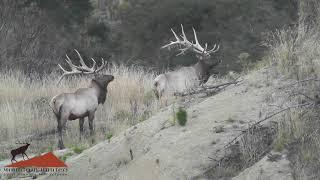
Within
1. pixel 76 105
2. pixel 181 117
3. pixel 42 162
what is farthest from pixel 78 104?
pixel 181 117

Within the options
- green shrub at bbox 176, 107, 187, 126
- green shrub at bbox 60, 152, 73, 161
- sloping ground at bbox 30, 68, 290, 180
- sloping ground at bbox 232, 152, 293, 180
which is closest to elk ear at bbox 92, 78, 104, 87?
green shrub at bbox 60, 152, 73, 161

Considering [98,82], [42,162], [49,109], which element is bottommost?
[49,109]

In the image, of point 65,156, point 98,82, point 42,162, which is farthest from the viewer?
point 98,82

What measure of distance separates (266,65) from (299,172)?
3.62 meters

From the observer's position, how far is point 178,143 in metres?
9.31

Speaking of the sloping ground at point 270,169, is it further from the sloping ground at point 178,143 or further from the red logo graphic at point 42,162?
the red logo graphic at point 42,162

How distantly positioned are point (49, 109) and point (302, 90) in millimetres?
9349

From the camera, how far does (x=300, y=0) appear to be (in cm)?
1180

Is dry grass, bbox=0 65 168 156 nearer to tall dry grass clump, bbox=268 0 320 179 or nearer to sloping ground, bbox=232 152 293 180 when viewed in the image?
tall dry grass clump, bbox=268 0 320 179

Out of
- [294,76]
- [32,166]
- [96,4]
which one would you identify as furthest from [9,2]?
[294,76]

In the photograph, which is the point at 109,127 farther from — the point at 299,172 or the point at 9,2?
the point at 9,2

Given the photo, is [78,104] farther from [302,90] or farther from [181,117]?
[302,90]

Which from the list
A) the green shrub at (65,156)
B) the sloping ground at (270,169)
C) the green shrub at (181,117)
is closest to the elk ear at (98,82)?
the green shrub at (65,156)

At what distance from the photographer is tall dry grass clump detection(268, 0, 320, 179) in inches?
323
